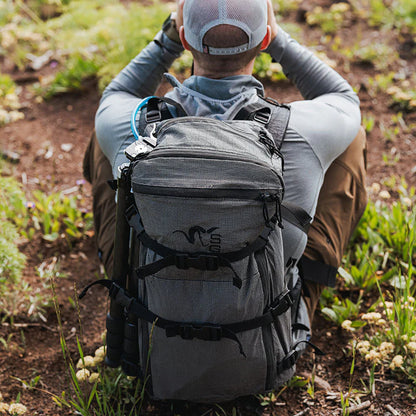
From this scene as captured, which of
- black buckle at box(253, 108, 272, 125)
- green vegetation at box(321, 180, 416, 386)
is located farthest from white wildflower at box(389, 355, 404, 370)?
black buckle at box(253, 108, 272, 125)

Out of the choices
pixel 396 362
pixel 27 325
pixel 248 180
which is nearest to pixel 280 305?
pixel 248 180

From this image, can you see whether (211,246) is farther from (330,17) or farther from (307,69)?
(330,17)

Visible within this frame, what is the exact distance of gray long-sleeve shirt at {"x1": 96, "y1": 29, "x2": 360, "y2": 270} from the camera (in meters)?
2.31

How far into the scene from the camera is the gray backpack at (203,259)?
1.92 metres

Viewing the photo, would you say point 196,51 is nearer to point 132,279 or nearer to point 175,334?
point 132,279

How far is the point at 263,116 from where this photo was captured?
7.54ft

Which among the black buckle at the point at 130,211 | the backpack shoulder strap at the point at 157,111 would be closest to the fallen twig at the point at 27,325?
the black buckle at the point at 130,211

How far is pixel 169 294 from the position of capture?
2.12 metres

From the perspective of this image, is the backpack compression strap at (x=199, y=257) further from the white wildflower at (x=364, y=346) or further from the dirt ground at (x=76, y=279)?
the white wildflower at (x=364, y=346)

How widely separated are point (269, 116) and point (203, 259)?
0.73 metres

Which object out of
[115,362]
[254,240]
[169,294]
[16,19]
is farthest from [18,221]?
[16,19]

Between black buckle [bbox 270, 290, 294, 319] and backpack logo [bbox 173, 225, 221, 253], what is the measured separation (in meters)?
0.43

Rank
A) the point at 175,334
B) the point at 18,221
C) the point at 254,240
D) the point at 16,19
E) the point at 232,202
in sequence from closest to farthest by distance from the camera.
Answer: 1. the point at 232,202
2. the point at 254,240
3. the point at 175,334
4. the point at 18,221
5. the point at 16,19

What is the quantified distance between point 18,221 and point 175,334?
7.07ft
